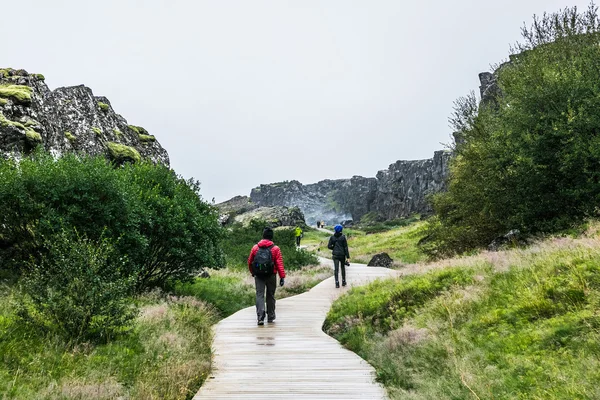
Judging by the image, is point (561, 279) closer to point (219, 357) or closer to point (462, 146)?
point (219, 357)

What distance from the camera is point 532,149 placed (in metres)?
15.9

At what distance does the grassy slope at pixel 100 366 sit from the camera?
496 cm

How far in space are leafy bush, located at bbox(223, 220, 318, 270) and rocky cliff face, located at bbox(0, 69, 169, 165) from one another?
9.19 meters

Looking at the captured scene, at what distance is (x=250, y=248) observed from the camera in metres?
32.2

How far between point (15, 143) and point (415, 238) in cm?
3492

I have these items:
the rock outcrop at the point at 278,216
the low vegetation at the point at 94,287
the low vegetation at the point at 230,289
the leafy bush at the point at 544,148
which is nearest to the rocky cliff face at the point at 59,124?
the low vegetation at the point at 94,287

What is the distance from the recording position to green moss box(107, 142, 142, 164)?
94.6ft

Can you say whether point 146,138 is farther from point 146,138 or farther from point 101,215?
point 101,215

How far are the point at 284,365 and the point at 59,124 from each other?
85.9 feet

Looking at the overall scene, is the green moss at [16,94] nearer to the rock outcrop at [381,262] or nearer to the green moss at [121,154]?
the green moss at [121,154]

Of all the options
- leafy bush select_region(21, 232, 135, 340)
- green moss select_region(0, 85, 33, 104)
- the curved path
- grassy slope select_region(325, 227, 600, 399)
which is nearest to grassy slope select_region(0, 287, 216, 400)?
leafy bush select_region(21, 232, 135, 340)

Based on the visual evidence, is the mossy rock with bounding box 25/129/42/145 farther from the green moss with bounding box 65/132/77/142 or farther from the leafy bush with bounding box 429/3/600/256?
the leafy bush with bounding box 429/3/600/256

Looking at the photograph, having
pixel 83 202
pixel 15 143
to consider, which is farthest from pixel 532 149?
pixel 15 143

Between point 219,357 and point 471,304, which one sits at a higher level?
point 471,304
